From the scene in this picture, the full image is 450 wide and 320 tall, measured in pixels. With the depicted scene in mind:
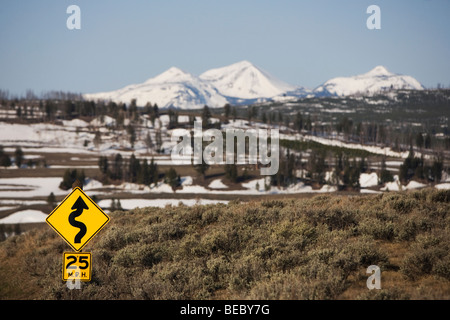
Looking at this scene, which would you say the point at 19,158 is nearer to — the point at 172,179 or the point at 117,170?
the point at 117,170

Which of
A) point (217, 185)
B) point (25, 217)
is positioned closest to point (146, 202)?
point (25, 217)

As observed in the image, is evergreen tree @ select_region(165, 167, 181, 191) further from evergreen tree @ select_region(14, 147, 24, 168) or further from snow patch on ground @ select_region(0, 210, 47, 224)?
evergreen tree @ select_region(14, 147, 24, 168)

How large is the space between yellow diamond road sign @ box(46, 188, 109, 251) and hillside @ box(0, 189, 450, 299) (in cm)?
128

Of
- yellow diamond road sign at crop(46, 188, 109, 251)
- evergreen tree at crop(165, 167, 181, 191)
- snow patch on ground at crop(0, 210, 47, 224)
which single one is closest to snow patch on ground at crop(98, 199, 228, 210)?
snow patch on ground at crop(0, 210, 47, 224)

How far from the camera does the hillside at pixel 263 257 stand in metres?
9.56

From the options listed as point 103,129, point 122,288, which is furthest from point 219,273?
point 103,129

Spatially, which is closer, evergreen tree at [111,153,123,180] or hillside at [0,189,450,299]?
hillside at [0,189,450,299]

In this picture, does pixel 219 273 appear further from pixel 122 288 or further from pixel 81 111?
pixel 81 111

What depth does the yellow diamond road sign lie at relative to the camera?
11.6m

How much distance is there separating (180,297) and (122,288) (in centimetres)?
204

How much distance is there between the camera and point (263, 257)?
11578 millimetres

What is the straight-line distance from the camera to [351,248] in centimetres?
1122

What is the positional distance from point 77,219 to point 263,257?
5.20 metres

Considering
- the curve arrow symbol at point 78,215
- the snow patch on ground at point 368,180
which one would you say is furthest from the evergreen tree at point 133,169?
the curve arrow symbol at point 78,215
